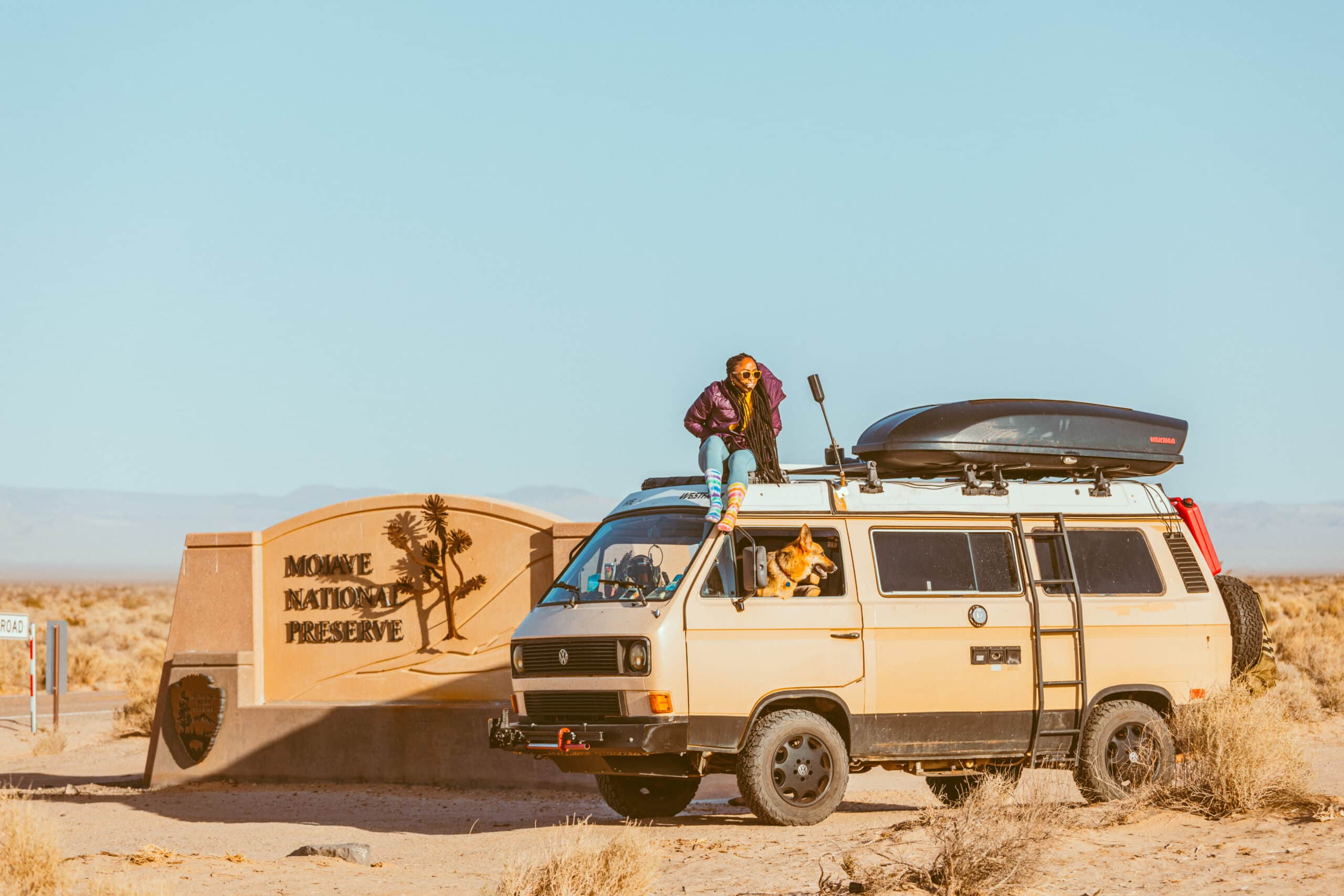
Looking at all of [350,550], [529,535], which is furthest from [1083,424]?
[350,550]

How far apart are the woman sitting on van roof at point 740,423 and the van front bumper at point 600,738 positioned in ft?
5.44

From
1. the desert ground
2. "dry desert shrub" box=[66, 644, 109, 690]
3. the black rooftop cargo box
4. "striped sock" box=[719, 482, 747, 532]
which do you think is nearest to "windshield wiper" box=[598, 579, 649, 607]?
"striped sock" box=[719, 482, 747, 532]

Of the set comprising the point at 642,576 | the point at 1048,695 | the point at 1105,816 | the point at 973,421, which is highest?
the point at 973,421

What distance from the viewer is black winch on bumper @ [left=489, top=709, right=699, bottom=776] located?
38.9 ft

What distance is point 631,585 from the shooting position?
1237cm

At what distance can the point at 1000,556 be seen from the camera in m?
13.1

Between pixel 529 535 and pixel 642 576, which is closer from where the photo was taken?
pixel 642 576

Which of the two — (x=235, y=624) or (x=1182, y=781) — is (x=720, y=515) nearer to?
(x=1182, y=781)

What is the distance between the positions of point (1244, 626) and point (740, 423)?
4.61m

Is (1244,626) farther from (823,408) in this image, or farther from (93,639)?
(93,639)

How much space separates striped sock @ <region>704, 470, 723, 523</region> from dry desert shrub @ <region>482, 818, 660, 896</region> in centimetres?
311

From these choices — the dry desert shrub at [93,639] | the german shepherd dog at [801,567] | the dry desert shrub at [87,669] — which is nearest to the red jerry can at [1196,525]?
the german shepherd dog at [801,567]

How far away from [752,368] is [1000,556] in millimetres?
2449

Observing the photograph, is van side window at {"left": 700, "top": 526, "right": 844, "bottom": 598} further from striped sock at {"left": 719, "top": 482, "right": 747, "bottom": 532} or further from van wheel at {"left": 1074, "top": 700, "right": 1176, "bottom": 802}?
van wheel at {"left": 1074, "top": 700, "right": 1176, "bottom": 802}
